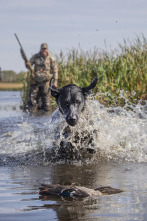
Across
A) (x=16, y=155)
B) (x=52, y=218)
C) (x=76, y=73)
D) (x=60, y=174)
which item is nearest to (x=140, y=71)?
(x=76, y=73)

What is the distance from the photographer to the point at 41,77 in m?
15.4

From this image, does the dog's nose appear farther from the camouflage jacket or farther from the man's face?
the man's face

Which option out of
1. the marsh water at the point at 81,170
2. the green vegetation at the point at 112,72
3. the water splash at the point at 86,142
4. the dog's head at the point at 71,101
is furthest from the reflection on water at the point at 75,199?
the green vegetation at the point at 112,72

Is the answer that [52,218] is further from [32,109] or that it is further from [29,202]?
[32,109]

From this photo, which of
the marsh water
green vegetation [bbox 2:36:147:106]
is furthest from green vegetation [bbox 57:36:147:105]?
the marsh water

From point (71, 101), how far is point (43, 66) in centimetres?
900

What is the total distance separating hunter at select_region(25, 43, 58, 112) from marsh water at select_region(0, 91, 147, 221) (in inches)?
227

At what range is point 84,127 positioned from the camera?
658 cm

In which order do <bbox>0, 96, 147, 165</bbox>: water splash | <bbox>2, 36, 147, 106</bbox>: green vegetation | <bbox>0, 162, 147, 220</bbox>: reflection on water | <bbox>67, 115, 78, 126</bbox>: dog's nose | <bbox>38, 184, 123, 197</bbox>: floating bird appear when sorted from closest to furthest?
<bbox>0, 162, 147, 220</bbox>: reflection on water, <bbox>38, 184, 123, 197</bbox>: floating bird, <bbox>67, 115, 78, 126</bbox>: dog's nose, <bbox>0, 96, 147, 165</bbox>: water splash, <bbox>2, 36, 147, 106</bbox>: green vegetation

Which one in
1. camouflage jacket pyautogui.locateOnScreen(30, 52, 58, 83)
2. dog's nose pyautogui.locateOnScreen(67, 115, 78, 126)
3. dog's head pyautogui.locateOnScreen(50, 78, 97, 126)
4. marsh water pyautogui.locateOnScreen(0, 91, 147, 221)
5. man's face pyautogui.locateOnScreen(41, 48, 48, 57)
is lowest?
marsh water pyautogui.locateOnScreen(0, 91, 147, 221)

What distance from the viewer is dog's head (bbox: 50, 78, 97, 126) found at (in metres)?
6.04

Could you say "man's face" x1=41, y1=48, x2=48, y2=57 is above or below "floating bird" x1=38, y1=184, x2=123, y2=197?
above

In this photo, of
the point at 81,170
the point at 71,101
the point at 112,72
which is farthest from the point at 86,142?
the point at 112,72

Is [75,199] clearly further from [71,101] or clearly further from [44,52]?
[44,52]
